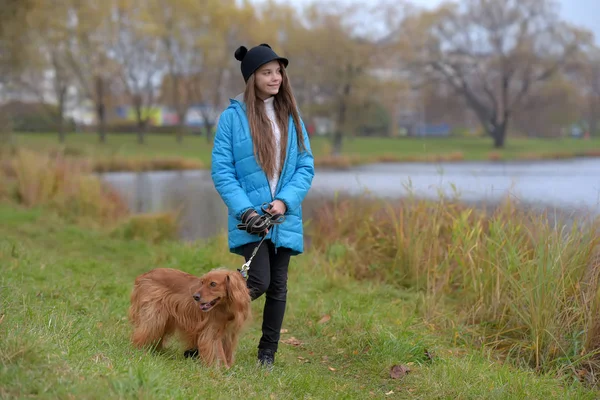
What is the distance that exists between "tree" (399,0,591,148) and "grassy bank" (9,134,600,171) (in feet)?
9.96

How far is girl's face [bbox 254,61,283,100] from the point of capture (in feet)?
14.1

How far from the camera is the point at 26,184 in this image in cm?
1323

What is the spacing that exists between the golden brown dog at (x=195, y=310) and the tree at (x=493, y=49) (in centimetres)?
3628

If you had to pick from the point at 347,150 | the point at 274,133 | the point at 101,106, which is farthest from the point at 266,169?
the point at 101,106

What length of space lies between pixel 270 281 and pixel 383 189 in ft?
28.2

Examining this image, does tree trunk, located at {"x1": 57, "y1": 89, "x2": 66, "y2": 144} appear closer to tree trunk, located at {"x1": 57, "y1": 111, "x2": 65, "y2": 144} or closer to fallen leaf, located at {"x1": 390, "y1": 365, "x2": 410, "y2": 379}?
tree trunk, located at {"x1": 57, "y1": 111, "x2": 65, "y2": 144}

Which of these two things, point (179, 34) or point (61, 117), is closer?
point (61, 117)

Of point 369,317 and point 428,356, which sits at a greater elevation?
point 369,317

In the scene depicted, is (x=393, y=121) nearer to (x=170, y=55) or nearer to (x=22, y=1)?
(x=170, y=55)

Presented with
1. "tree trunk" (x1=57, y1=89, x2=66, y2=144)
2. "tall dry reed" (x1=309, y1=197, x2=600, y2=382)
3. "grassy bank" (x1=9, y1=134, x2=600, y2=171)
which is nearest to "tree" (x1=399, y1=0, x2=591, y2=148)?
"grassy bank" (x1=9, y1=134, x2=600, y2=171)

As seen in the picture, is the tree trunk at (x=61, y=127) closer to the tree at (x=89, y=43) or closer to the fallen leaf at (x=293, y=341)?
the tree at (x=89, y=43)

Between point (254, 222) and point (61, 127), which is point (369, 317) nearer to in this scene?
point (254, 222)

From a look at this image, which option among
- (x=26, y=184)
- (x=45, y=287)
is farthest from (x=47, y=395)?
(x=26, y=184)

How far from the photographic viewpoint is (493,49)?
A: 43.1 metres
